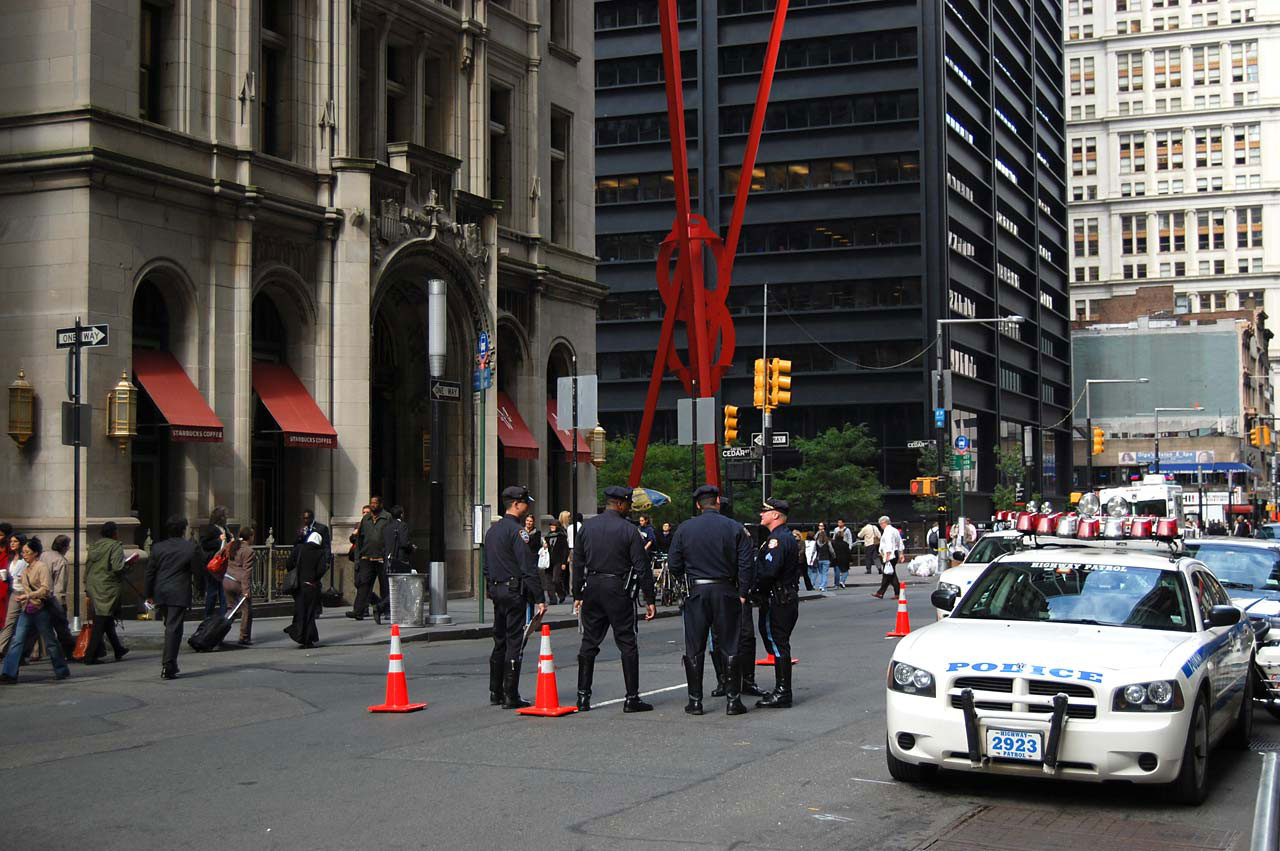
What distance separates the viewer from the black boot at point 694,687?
12859 mm

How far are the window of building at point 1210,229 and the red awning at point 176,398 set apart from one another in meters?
140

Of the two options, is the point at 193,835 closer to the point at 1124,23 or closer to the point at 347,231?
the point at 347,231

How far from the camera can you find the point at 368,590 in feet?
81.0

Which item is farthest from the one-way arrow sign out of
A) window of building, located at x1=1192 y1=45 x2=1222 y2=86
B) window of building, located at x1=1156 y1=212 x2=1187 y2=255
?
window of building, located at x1=1192 y1=45 x2=1222 y2=86

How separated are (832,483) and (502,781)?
57096mm

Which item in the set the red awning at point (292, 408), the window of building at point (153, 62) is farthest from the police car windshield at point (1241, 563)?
the window of building at point (153, 62)

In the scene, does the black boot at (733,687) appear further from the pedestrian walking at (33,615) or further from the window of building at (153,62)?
the window of building at (153,62)

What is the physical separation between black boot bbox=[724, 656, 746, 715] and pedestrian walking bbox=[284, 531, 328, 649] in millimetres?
8916

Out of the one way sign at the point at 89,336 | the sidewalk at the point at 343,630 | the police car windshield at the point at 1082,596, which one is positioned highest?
the one way sign at the point at 89,336

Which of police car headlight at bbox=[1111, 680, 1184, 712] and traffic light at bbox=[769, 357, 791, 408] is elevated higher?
traffic light at bbox=[769, 357, 791, 408]

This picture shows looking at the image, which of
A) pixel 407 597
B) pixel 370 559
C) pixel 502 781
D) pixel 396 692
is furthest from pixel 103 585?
pixel 502 781

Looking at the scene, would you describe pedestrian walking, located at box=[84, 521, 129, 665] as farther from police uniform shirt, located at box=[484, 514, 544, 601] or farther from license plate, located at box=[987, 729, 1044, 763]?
license plate, located at box=[987, 729, 1044, 763]

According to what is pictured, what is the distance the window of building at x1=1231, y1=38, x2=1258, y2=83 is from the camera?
14650cm

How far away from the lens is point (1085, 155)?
151500 millimetres
